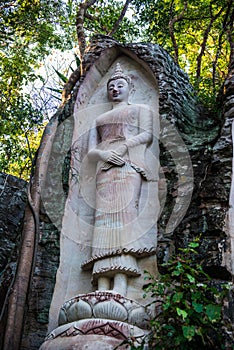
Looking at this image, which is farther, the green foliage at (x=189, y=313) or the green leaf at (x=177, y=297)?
the green leaf at (x=177, y=297)

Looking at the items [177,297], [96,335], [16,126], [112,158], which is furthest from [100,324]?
[16,126]

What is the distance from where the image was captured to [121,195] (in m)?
5.94

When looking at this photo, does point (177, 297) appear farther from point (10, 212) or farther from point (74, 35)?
point (74, 35)

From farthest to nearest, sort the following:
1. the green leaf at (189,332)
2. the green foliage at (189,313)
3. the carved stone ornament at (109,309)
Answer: the carved stone ornament at (109,309) < the green foliage at (189,313) < the green leaf at (189,332)

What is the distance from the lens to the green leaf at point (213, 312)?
4305 millimetres

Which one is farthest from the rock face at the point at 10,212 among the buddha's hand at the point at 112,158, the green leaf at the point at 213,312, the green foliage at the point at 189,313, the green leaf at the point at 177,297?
the green leaf at the point at 213,312

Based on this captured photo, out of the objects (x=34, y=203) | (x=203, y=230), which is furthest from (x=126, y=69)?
(x=203, y=230)

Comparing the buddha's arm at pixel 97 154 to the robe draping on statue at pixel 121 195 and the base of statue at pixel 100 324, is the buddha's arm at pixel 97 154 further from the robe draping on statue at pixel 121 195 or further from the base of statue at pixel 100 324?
the base of statue at pixel 100 324

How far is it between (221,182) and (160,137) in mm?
1139

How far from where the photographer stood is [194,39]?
456 inches

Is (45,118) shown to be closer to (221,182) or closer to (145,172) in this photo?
(145,172)

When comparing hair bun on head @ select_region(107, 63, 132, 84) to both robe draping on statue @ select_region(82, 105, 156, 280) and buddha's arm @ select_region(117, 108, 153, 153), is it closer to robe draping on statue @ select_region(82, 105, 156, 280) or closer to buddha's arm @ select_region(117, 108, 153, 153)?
robe draping on statue @ select_region(82, 105, 156, 280)

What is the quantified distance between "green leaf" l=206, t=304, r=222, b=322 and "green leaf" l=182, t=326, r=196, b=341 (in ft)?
0.55

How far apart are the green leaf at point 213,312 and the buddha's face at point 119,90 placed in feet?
10.6
